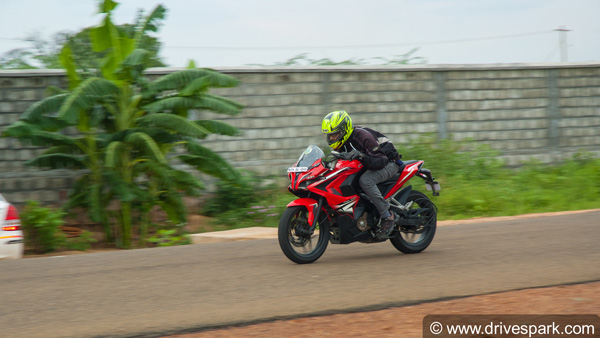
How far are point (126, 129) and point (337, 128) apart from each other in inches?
251

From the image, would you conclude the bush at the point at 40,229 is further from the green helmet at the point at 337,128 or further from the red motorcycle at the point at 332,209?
the green helmet at the point at 337,128

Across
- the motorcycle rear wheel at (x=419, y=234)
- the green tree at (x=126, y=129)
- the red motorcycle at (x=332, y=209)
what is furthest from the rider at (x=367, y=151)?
the green tree at (x=126, y=129)

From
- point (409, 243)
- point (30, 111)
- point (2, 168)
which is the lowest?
point (409, 243)

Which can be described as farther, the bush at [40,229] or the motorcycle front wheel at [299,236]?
the bush at [40,229]

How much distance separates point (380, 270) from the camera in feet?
22.5

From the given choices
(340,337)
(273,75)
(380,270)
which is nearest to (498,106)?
(273,75)

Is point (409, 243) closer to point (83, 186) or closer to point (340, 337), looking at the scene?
point (340, 337)

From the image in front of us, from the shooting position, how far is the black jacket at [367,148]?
7.25 meters

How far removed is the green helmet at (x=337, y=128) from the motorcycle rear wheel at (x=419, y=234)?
1263 millimetres

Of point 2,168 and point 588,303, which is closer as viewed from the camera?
point 588,303

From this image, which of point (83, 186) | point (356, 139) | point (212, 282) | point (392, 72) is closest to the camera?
point (212, 282)

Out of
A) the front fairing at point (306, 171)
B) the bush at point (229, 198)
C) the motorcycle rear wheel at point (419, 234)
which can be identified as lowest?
the bush at point (229, 198)

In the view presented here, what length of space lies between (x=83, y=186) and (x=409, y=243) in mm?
7413

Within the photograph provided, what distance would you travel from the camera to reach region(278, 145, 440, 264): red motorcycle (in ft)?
23.1
